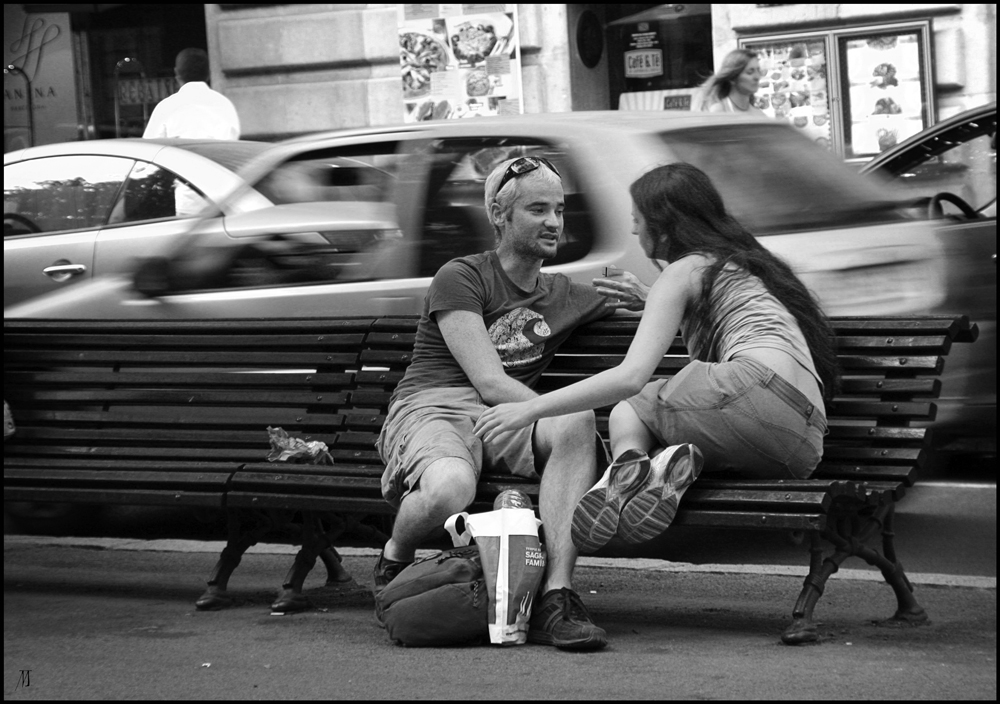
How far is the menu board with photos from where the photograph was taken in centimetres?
1254

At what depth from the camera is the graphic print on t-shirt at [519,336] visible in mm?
4859

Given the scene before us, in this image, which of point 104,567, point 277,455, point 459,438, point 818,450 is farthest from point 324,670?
point 104,567

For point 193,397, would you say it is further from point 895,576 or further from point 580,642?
point 895,576

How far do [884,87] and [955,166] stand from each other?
481cm

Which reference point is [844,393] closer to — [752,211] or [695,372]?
[695,372]

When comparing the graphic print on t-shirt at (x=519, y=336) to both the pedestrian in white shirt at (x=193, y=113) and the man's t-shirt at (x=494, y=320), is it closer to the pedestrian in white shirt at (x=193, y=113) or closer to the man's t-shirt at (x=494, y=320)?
the man's t-shirt at (x=494, y=320)

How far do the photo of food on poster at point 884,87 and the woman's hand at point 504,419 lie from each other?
8.60 m

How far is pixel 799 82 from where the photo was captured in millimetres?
12602

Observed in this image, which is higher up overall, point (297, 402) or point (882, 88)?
point (882, 88)

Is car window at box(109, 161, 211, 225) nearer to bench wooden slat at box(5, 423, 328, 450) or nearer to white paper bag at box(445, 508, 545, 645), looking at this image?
bench wooden slat at box(5, 423, 328, 450)

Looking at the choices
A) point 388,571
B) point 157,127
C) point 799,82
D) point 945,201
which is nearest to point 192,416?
point 388,571

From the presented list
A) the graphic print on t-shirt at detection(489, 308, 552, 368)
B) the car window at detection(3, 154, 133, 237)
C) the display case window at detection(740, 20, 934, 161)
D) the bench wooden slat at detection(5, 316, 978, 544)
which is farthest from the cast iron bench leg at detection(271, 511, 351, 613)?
the display case window at detection(740, 20, 934, 161)

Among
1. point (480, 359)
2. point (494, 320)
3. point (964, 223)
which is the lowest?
point (480, 359)

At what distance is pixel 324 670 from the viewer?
4266 mm
